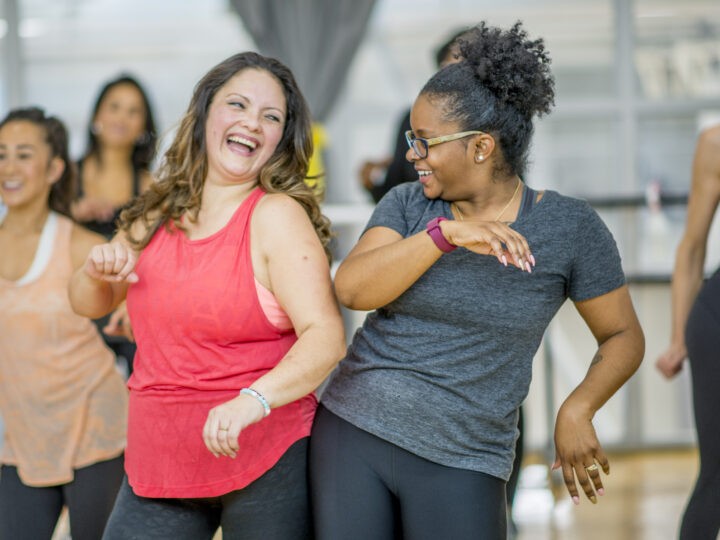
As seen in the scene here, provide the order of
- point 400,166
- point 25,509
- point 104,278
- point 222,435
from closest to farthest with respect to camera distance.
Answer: point 222,435
point 104,278
point 25,509
point 400,166

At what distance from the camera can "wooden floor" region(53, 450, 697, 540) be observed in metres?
4.14

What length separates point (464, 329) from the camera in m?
1.94

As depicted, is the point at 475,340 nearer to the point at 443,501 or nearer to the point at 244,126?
the point at 443,501

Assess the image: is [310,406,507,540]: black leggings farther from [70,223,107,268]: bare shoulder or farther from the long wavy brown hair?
[70,223,107,268]: bare shoulder

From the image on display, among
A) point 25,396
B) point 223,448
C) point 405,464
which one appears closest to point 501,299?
point 405,464

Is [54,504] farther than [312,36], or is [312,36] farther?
[312,36]

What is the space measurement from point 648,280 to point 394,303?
4113 millimetres

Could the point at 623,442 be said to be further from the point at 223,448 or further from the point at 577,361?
the point at 223,448

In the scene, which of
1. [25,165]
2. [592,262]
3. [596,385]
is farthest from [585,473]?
[25,165]

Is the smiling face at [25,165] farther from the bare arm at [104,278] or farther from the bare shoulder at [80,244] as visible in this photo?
the bare arm at [104,278]

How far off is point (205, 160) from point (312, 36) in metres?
3.98

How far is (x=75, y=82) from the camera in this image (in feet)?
20.0

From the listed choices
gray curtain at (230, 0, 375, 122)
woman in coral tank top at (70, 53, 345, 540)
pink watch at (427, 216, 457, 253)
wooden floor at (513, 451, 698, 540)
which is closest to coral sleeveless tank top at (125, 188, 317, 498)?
woman in coral tank top at (70, 53, 345, 540)

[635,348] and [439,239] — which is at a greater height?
[439,239]
